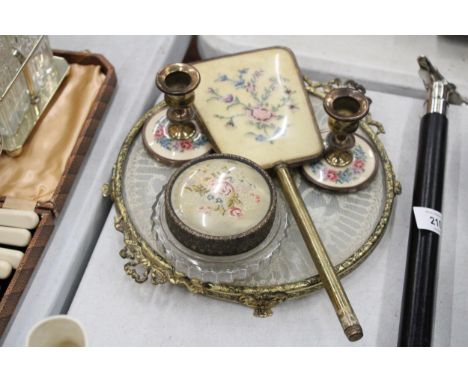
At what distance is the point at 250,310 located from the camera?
2.61 feet

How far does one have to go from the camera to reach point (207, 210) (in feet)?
2.41

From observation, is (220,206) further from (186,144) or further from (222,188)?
(186,144)

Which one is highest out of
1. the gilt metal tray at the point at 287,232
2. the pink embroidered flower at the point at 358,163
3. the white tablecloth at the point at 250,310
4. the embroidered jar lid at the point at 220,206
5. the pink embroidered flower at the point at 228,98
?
the pink embroidered flower at the point at 228,98

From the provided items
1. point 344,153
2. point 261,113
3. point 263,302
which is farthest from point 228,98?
point 263,302

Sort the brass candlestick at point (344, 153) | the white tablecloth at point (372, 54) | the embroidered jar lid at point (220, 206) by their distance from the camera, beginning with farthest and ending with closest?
the white tablecloth at point (372, 54) → the brass candlestick at point (344, 153) → the embroidered jar lid at point (220, 206)

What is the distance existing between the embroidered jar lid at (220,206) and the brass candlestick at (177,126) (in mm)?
119

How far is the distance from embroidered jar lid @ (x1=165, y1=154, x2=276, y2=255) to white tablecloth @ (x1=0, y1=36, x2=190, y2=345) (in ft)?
0.61

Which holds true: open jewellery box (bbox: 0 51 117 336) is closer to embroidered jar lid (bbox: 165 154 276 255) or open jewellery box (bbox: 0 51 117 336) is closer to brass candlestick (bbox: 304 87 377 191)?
embroidered jar lid (bbox: 165 154 276 255)

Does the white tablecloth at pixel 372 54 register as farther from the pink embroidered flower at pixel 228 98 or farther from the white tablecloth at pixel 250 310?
the white tablecloth at pixel 250 310

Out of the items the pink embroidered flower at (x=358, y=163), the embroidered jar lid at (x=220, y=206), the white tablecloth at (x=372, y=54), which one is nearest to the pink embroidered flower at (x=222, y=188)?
the embroidered jar lid at (x=220, y=206)

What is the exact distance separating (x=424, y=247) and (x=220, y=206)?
0.31m

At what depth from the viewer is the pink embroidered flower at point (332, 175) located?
867 millimetres

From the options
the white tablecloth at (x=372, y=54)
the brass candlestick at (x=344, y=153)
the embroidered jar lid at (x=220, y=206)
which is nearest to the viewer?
the embroidered jar lid at (x=220, y=206)
